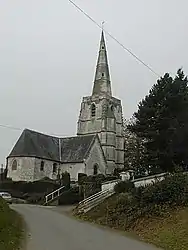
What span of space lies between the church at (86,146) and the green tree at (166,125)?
2018 centimetres

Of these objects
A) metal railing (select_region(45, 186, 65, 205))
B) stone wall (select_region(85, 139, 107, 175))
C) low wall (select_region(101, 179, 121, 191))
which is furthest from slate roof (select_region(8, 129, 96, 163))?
low wall (select_region(101, 179, 121, 191))

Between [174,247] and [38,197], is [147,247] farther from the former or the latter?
[38,197]

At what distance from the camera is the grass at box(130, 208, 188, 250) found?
47.1 ft

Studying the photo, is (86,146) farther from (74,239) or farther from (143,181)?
(74,239)

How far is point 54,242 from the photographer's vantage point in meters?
14.1

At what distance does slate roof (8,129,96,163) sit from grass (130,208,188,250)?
3518 centimetres

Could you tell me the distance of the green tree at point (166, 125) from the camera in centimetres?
3234

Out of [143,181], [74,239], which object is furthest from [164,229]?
[143,181]

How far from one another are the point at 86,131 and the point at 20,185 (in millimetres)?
19003

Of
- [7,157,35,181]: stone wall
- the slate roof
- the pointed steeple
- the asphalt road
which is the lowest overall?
the asphalt road

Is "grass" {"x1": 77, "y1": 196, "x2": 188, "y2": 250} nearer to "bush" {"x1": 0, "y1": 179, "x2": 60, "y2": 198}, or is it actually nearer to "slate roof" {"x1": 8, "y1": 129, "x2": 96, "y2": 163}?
"bush" {"x1": 0, "y1": 179, "x2": 60, "y2": 198}

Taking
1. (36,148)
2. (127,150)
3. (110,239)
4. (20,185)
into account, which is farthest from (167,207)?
(127,150)

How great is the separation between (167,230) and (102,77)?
171 ft

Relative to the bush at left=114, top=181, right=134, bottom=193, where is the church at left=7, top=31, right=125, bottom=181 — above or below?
above
